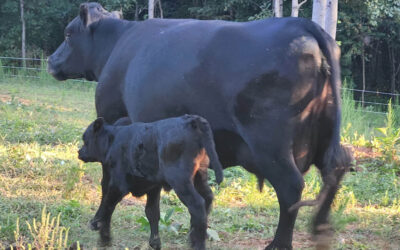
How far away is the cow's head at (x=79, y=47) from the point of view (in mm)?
5934

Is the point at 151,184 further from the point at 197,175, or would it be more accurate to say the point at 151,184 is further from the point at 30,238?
the point at 30,238

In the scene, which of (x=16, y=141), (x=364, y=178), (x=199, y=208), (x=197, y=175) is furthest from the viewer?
(x=16, y=141)

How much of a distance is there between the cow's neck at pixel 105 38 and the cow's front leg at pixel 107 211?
1771 mm

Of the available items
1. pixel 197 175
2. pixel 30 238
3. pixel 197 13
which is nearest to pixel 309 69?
pixel 197 175

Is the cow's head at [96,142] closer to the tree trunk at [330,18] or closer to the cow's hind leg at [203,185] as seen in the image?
the cow's hind leg at [203,185]

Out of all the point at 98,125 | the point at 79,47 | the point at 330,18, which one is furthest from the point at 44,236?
the point at 330,18

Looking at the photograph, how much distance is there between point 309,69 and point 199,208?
1.26 meters

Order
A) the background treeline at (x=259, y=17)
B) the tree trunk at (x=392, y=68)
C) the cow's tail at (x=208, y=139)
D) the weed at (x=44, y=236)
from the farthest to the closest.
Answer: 1. the tree trunk at (x=392, y=68)
2. the background treeline at (x=259, y=17)
3. the cow's tail at (x=208, y=139)
4. the weed at (x=44, y=236)

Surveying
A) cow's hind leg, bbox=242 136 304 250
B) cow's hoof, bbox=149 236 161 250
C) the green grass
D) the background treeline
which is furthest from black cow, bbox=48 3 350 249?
the background treeline

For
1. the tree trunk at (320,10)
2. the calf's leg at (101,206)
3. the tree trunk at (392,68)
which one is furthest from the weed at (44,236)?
the tree trunk at (392,68)

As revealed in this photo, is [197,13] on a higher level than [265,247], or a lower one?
higher

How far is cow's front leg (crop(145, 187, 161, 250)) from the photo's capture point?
4539mm

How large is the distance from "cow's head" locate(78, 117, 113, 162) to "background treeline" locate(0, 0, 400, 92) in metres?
14.4

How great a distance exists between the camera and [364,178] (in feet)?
23.0
